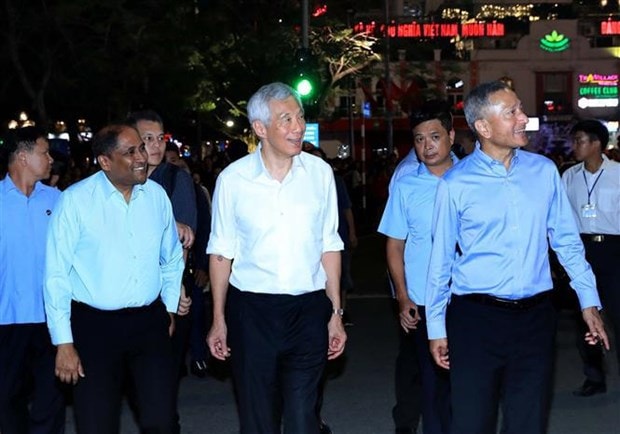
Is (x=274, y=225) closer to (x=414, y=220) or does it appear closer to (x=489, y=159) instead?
(x=489, y=159)

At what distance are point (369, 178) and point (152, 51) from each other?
939 centimetres

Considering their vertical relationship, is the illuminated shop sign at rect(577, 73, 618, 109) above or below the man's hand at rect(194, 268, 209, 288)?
above

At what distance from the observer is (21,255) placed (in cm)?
672

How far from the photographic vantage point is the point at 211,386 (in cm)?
959

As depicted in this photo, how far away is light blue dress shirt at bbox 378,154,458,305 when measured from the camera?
6605 millimetres

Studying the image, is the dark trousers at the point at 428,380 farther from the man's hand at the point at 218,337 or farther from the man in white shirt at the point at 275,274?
the man's hand at the point at 218,337

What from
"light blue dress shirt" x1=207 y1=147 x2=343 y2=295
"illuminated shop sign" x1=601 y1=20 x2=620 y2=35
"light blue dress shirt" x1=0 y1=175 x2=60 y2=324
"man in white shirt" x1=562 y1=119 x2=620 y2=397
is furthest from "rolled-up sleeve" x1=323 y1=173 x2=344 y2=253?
"illuminated shop sign" x1=601 y1=20 x2=620 y2=35

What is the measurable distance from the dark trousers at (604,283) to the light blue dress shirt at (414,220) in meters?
2.54

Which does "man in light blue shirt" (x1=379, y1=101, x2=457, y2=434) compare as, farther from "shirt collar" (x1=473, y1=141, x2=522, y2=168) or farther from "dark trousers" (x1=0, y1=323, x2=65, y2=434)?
"dark trousers" (x1=0, y1=323, x2=65, y2=434)

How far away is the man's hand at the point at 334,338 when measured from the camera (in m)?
5.79

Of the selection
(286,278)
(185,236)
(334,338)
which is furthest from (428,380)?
(185,236)

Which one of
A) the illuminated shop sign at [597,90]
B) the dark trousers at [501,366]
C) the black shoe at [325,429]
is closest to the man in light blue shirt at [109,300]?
the dark trousers at [501,366]

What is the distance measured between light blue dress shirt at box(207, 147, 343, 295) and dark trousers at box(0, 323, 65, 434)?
1604 millimetres

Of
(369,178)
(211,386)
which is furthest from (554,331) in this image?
(369,178)
